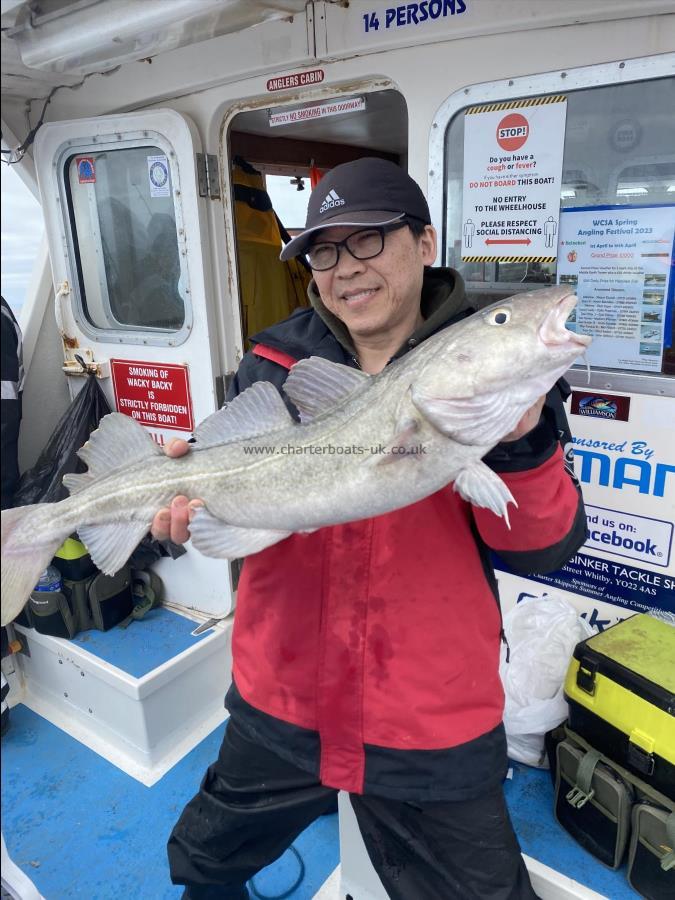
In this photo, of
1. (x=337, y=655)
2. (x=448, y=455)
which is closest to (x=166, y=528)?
(x=337, y=655)

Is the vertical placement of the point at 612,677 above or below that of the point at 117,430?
below

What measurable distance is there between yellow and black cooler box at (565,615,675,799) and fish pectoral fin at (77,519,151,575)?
1943 millimetres

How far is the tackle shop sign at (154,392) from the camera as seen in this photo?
13.5 ft

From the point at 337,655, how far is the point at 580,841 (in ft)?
5.40

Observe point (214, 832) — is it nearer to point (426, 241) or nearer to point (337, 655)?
point (337, 655)

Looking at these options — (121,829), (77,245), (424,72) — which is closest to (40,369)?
(77,245)

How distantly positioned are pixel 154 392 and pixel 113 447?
89.3 inches

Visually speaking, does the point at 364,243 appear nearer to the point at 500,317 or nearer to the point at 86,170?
the point at 500,317

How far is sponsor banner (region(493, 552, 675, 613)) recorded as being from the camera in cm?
285

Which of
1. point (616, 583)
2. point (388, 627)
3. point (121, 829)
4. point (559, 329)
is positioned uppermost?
point (559, 329)

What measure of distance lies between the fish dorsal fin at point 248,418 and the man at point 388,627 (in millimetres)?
114

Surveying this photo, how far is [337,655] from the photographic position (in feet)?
6.51

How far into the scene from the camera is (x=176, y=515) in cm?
191

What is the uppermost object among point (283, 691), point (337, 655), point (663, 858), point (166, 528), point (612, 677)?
point (166, 528)
